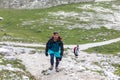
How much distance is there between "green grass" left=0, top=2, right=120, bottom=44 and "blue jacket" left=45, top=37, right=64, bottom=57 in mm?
43170

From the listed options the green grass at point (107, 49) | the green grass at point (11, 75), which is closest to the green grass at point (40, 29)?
the green grass at point (107, 49)

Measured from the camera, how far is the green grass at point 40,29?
78938mm

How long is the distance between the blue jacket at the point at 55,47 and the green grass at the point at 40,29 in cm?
4317

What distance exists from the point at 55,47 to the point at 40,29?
57454 millimetres

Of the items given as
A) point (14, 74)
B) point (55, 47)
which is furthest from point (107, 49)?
point (14, 74)

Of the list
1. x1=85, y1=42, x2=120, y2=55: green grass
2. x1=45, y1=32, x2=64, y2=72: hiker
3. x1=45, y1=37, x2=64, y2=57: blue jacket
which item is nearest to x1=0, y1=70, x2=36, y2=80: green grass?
x1=45, y1=32, x2=64, y2=72: hiker

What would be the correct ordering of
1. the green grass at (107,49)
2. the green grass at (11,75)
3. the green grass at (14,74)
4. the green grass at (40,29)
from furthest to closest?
the green grass at (40,29)
the green grass at (107,49)
the green grass at (14,74)
the green grass at (11,75)

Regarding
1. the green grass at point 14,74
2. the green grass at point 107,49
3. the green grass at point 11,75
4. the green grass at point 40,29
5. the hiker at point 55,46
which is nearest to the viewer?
the green grass at point 11,75

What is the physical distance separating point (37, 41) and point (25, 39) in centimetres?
250

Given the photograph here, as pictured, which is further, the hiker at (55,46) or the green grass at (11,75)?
the hiker at (55,46)

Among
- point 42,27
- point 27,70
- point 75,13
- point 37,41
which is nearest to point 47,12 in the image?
point 75,13

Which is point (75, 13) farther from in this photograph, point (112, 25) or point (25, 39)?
point (25, 39)

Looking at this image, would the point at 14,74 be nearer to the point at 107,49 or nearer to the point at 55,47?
the point at 55,47

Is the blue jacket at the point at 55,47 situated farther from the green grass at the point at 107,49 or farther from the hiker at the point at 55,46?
the green grass at the point at 107,49
